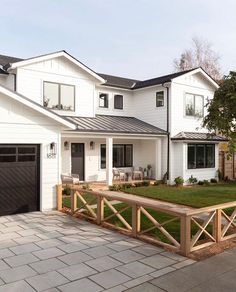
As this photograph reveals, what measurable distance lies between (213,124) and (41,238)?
6080 mm

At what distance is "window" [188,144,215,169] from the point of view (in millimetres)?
19203

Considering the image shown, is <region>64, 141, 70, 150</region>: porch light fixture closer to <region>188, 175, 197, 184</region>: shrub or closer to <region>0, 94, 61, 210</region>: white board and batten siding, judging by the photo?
<region>0, 94, 61, 210</region>: white board and batten siding

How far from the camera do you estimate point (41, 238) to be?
7715mm

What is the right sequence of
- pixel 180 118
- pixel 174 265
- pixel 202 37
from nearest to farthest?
pixel 174 265 → pixel 180 118 → pixel 202 37

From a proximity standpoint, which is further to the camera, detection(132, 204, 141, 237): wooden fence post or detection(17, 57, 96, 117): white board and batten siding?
detection(17, 57, 96, 117): white board and batten siding

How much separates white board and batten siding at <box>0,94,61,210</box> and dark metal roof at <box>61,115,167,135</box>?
12.3ft

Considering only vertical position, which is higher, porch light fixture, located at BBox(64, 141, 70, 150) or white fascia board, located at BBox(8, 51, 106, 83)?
white fascia board, located at BBox(8, 51, 106, 83)

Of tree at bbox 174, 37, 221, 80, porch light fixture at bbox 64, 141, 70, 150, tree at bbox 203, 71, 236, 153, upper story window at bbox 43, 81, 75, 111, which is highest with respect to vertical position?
tree at bbox 174, 37, 221, 80

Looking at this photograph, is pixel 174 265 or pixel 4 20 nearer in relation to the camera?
pixel 174 265

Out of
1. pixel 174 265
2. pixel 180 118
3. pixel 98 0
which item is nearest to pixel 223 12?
pixel 98 0

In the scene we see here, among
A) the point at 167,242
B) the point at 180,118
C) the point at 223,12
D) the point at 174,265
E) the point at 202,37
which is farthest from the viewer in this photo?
the point at 202,37

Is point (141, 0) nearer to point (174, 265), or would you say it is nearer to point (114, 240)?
point (114, 240)

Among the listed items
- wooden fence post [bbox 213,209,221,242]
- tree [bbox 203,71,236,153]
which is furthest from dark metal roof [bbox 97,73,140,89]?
wooden fence post [bbox 213,209,221,242]

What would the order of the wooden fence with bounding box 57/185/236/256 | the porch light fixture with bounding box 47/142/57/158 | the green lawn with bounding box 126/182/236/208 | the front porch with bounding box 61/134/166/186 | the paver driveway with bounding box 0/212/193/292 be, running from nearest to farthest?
the paver driveway with bounding box 0/212/193/292 < the wooden fence with bounding box 57/185/236/256 < the porch light fixture with bounding box 47/142/57/158 < the green lawn with bounding box 126/182/236/208 < the front porch with bounding box 61/134/166/186
